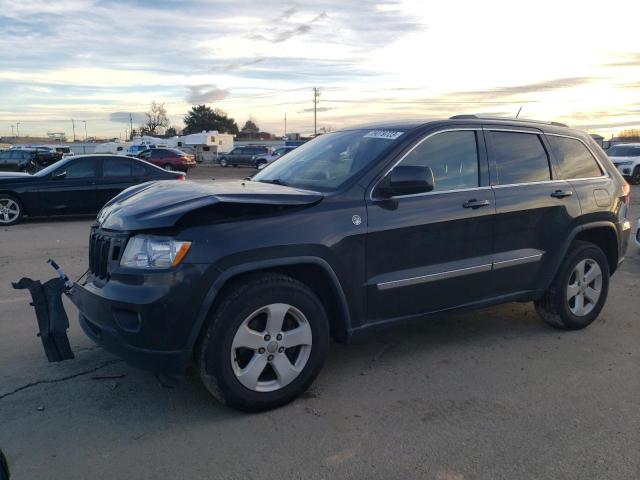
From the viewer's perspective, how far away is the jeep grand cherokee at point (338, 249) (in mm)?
3334

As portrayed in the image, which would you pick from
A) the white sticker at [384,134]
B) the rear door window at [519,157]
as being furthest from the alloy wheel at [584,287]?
the white sticker at [384,134]

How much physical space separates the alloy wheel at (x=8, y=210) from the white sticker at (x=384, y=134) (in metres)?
9.63

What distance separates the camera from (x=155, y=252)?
3.32 meters

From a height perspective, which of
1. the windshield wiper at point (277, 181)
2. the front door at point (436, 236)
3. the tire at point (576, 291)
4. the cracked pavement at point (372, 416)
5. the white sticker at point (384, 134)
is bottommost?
the cracked pavement at point (372, 416)

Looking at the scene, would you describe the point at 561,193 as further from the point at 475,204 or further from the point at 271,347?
the point at 271,347

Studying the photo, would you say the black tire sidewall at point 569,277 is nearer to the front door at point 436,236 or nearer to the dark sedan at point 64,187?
the front door at point 436,236

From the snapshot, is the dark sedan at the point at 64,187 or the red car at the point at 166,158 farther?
the red car at the point at 166,158

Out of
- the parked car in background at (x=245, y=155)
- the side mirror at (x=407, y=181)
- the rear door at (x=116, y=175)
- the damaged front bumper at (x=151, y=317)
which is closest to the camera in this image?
the damaged front bumper at (x=151, y=317)

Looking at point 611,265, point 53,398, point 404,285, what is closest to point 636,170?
point 611,265

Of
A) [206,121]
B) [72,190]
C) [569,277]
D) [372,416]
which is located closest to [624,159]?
[72,190]

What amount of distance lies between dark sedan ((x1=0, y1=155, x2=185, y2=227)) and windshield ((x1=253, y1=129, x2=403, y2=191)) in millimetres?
8232

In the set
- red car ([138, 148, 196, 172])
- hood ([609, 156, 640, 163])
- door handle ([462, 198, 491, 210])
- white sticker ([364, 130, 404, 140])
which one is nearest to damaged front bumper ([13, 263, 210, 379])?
white sticker ([364, 130, 404, 140])

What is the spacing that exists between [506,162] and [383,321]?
1.75 meters

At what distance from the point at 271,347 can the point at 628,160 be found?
26100 mm
